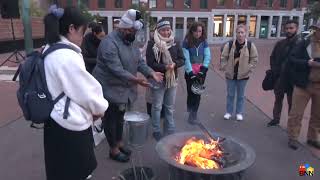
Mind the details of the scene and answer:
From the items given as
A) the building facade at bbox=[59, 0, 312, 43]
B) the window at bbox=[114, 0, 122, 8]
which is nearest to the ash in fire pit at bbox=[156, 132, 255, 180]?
the building facade at bbox=[59, 0, 312, 43]

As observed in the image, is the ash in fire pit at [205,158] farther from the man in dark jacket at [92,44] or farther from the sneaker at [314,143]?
the man in dark jacket at [92,44]

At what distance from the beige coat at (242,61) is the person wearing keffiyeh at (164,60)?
1.23 m

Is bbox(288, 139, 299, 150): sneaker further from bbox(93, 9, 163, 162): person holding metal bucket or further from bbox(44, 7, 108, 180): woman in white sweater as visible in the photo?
bbox(44, 7, 108, 180): woman in white sweater

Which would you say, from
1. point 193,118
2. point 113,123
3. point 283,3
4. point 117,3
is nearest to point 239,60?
point 193,118

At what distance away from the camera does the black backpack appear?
7.98 feet

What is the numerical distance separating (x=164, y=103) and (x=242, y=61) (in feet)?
5.70

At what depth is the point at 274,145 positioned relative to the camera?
5316mm

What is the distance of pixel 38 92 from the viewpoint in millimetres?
2434

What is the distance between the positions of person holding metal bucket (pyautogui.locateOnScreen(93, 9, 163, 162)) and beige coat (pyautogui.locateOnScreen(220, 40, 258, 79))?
223cm

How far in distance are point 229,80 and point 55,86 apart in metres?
4.48

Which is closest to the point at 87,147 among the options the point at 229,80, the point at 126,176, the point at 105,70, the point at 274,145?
the point at 126,176

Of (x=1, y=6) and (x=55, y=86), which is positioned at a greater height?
(x=1, y=6)

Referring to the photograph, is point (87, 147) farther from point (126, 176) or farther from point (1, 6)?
point (1, 6)

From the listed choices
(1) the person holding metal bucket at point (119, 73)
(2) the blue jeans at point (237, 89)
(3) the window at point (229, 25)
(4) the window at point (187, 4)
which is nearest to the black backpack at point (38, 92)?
(1) the person holding metal bucket at point (119, 73)
